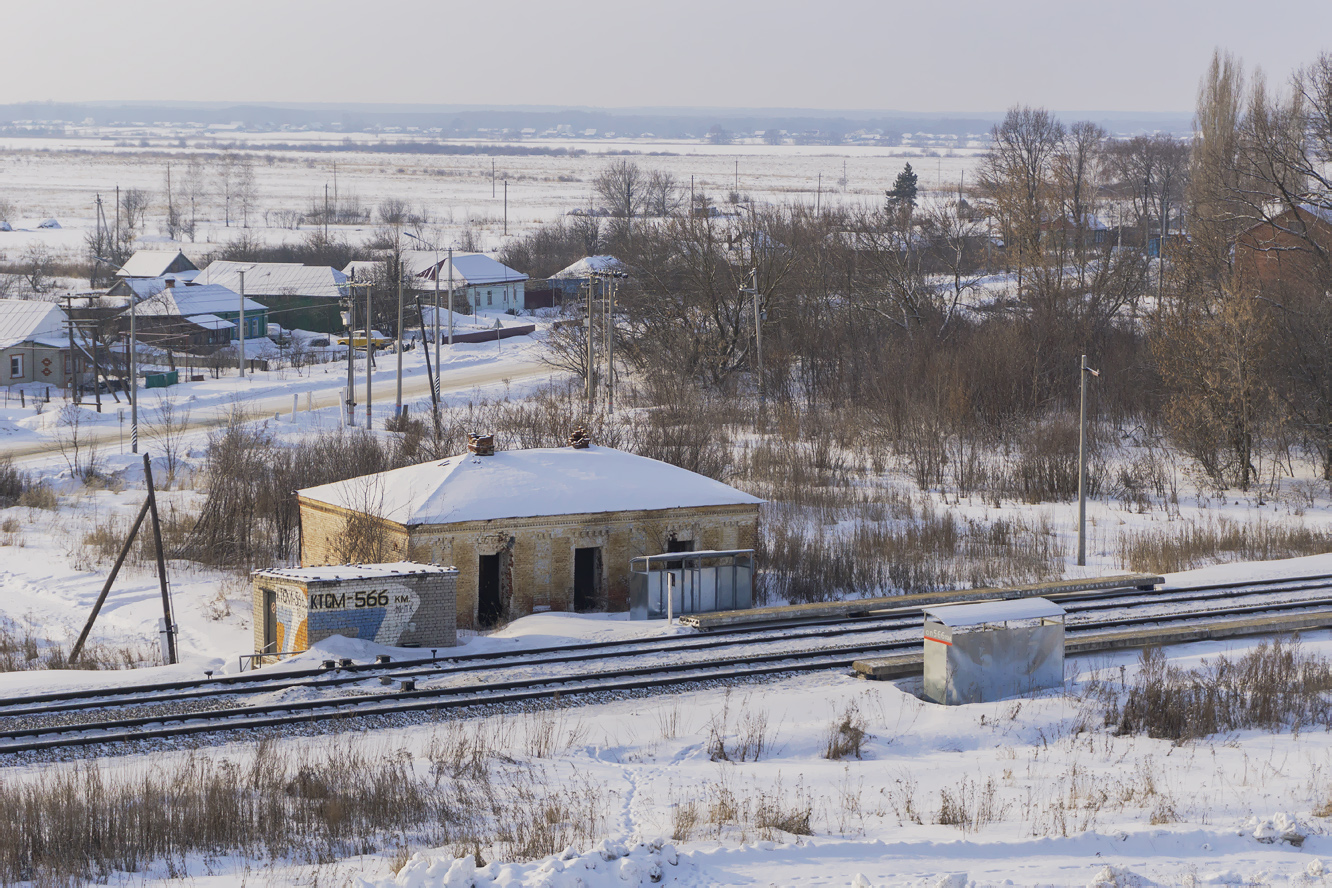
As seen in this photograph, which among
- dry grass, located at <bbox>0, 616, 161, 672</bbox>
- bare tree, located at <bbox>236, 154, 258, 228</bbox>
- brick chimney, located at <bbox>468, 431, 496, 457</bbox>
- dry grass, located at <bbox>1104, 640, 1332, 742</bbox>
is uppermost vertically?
bare tree, located at <bbox>236, 154, 258, 228</bbox>

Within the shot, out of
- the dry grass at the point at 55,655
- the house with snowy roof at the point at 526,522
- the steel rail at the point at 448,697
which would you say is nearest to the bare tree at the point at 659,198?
the house with snowy roof at the point at 526,522

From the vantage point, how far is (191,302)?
61938 millimetres

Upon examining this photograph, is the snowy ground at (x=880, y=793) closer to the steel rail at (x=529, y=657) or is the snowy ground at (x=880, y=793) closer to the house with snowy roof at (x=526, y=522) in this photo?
the steel rail at (x=529, y=657)

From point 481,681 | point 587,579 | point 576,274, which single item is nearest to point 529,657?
point 481,681

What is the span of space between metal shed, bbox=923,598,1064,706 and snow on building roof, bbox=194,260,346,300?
56.1 meters

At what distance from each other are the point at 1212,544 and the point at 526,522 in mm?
14725

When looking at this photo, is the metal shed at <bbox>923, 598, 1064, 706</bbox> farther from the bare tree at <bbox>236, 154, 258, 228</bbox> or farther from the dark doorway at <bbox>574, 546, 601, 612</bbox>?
the bare tree at <bbox>236, 154, 258, 228</bbox>

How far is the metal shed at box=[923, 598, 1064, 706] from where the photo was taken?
15.1m

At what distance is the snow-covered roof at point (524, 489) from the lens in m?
21.6

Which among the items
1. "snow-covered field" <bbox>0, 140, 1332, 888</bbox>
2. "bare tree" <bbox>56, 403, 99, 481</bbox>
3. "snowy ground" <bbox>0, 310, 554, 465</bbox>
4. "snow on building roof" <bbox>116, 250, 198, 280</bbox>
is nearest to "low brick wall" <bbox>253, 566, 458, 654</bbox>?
"snow-covered field" <bbox>0, 140, 1332, 888</bbox>

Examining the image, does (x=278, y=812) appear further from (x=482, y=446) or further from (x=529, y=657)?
(x=482, y=446)

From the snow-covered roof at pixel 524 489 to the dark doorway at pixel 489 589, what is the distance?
1.01 metres

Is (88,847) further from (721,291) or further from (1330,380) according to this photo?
(721,291)

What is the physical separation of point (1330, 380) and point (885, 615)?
809 inches
